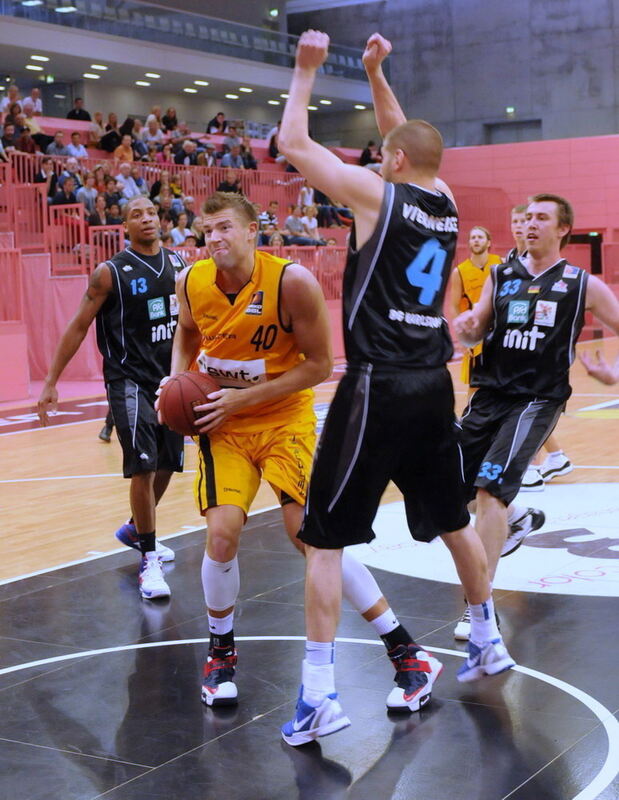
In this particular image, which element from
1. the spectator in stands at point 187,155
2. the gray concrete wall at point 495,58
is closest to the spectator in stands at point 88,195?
the spectator in stands at point 187,155

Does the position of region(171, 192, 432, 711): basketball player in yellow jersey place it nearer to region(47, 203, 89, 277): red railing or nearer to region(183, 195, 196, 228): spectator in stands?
region(47, 203, 89, 277): red railing

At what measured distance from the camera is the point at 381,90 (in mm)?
4414

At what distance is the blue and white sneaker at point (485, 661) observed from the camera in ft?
14.2

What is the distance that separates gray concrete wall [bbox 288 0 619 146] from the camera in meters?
32.6

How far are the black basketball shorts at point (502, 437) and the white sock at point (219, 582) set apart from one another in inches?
49.6

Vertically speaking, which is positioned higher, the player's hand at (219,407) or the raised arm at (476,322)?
the raised arm at (476,322)

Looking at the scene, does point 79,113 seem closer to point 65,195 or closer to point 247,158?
Answer: point 247,158

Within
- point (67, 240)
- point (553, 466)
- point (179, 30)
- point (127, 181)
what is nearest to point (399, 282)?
point (553, 466)

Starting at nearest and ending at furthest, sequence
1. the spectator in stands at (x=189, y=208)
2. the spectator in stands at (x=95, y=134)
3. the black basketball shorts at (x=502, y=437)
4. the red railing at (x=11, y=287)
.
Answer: the black basketball shorts at (x=502, y=437)
the red railing at (x=11, y=287)
the spectator in stands at (x=189, y=208)
the spectator in stands at (x=95, y=134)

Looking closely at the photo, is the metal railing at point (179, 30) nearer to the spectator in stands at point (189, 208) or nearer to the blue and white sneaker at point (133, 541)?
the spectator in stands at point (189, 208)

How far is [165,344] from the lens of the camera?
6.25 metres

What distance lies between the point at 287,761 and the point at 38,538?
399 cm

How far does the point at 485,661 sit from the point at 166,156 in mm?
20417

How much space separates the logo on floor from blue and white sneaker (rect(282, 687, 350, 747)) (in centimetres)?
214
